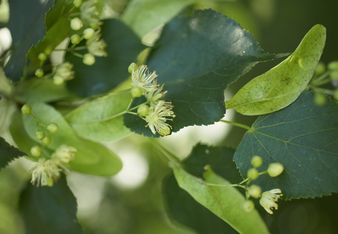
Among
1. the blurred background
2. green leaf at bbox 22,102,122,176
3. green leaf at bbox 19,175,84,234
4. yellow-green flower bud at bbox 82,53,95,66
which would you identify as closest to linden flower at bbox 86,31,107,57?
yellow-green flower bud at bbox 82,53,95,66

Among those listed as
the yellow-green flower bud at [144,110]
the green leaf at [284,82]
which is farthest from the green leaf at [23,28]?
the green leaf at [284,82]

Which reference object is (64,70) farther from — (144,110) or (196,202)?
(196,202)

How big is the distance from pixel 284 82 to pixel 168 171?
2.68 feet

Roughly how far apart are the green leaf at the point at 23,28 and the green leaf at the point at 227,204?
1.00 ft

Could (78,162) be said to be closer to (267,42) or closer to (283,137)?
(283,137)

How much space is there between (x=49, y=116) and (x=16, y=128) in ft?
0.26

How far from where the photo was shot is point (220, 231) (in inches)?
19.5

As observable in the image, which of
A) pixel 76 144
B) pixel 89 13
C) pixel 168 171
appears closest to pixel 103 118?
pixel 76 144

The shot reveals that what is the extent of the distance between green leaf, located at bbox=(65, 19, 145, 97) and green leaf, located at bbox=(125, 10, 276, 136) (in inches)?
1.8

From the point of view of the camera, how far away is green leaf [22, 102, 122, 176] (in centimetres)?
44

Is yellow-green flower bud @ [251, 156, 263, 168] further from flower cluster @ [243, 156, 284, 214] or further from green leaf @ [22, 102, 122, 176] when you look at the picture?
green leaf @ [22, 102, 122, 176]

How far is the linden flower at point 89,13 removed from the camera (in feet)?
1.47

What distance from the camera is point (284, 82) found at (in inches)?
14.2

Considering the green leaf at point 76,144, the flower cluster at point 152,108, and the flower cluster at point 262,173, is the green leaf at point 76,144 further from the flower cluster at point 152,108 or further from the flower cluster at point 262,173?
the flower cluster at point 262,173
